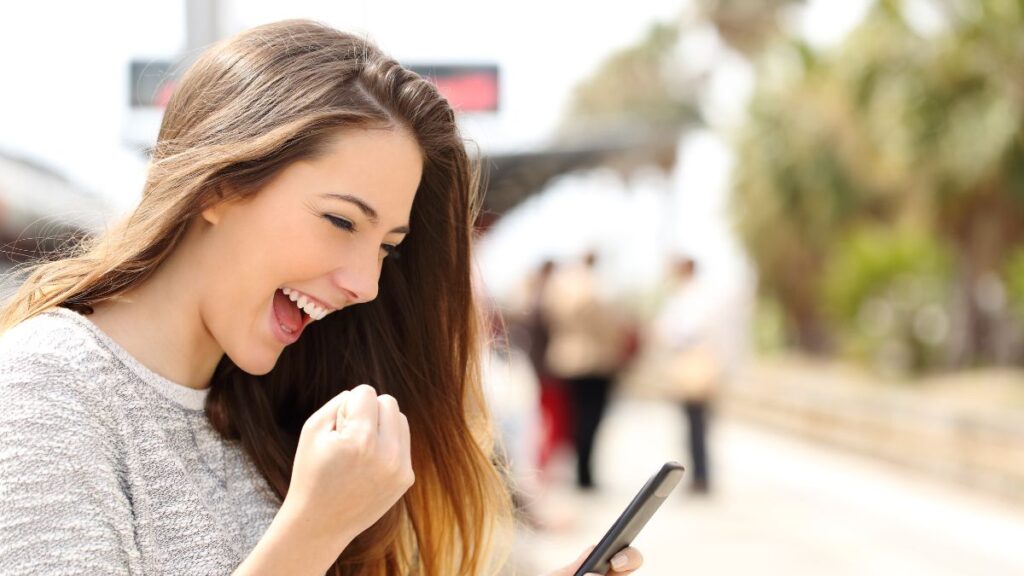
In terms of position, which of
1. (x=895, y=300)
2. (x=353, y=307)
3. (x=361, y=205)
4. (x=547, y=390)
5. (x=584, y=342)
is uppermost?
(x=361, y=205)

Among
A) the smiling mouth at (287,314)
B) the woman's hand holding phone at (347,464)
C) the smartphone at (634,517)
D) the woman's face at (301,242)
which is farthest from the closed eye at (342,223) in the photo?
the smartphone at (634,517)

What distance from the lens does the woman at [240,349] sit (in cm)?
124

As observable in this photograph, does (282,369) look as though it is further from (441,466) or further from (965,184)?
(965,184)

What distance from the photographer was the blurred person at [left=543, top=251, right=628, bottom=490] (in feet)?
26.1

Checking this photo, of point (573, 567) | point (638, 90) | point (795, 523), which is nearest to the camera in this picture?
point (573, 567)

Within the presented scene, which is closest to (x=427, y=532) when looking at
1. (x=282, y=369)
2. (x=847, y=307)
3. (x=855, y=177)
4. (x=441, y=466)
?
(x=441, y=466)

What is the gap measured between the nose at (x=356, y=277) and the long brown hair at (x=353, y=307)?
14 cm

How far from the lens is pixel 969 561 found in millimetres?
6410

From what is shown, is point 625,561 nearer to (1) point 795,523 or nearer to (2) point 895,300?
(1) point 795,523

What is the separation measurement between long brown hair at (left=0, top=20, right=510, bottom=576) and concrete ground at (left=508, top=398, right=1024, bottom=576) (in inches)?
116

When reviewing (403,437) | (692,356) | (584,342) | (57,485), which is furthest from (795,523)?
(57,485)

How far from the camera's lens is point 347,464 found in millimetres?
1225

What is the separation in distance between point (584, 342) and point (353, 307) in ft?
20.2

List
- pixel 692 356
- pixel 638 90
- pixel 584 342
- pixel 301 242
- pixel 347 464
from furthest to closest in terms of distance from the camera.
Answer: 1. pixel 638 90
2. pixel 692 356
3. pixel 584 342
4. pixel 301 242
5. pixel 347 464
